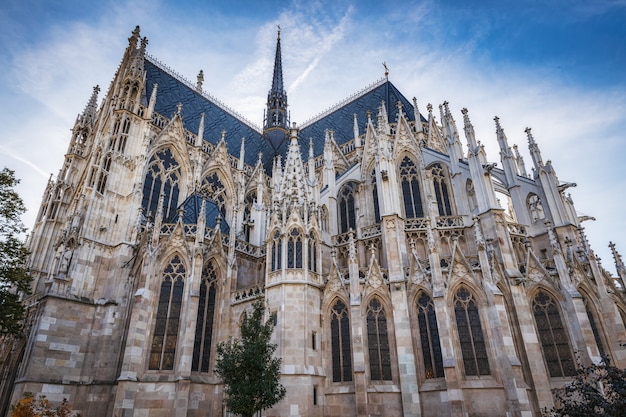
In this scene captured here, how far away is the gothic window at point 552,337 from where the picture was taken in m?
16.1

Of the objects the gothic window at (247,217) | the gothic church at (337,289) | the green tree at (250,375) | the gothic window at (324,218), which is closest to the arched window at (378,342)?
the gothic church at (337,289)

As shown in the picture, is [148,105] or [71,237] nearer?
[71,237]

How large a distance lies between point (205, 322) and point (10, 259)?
8.40 m

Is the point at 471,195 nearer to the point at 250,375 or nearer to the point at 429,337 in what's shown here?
the point at 429,337

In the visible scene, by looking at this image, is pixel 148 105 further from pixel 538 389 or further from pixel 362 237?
pixel 538 389

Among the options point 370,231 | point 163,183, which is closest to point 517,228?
point 370,231

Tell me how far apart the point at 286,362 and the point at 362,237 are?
7.97 meters

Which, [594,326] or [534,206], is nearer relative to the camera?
[594,326]

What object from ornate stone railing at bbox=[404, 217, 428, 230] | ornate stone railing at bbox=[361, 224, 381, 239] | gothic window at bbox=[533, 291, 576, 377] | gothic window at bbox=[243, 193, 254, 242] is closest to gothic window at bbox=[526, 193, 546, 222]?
gothic window at bbox=[533, 291, 576, 377]

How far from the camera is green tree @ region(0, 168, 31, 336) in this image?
15.1m

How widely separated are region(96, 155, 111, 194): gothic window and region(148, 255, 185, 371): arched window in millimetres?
5977

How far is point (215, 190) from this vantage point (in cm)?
2781

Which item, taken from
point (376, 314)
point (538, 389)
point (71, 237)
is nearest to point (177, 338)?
point (71, 237)

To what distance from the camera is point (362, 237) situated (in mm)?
21422
